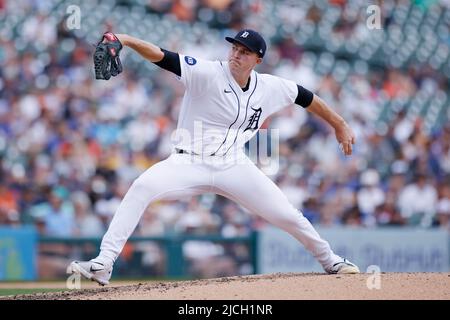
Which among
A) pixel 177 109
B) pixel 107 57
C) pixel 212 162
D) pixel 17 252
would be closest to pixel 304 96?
pixel 212 162

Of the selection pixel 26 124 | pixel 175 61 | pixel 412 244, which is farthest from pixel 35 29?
pixel 175 61

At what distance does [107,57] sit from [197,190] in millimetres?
1237

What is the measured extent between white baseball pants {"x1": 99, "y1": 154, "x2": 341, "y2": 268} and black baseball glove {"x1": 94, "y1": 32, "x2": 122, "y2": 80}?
0.84 m

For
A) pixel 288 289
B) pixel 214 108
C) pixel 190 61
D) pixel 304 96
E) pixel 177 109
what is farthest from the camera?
pixel 177 109

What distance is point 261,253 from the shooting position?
Answer: 11367 mm

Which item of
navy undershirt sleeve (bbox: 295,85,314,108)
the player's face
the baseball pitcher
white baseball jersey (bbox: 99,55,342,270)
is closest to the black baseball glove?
the baseball pitcher

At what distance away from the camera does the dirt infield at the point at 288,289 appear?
5.50 m

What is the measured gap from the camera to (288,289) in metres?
5.68

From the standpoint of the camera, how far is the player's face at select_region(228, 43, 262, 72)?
6.17 m

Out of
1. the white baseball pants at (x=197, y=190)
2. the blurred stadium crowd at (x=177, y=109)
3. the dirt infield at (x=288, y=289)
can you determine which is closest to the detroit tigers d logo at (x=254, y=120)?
the white baseball pants at (x=197, y=190)

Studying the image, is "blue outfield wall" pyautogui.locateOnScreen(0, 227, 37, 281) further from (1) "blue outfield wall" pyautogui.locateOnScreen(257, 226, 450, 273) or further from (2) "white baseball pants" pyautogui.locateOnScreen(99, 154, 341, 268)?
(2) "white baseball pants" pyautogui.locateOnScreen(99, 154, 341, 268)

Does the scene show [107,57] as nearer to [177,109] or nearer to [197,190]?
[197,190]

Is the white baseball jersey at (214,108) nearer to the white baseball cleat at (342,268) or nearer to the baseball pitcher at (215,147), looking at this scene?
the baseball pitcher at (215,147)

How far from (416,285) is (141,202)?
192 centimetres
